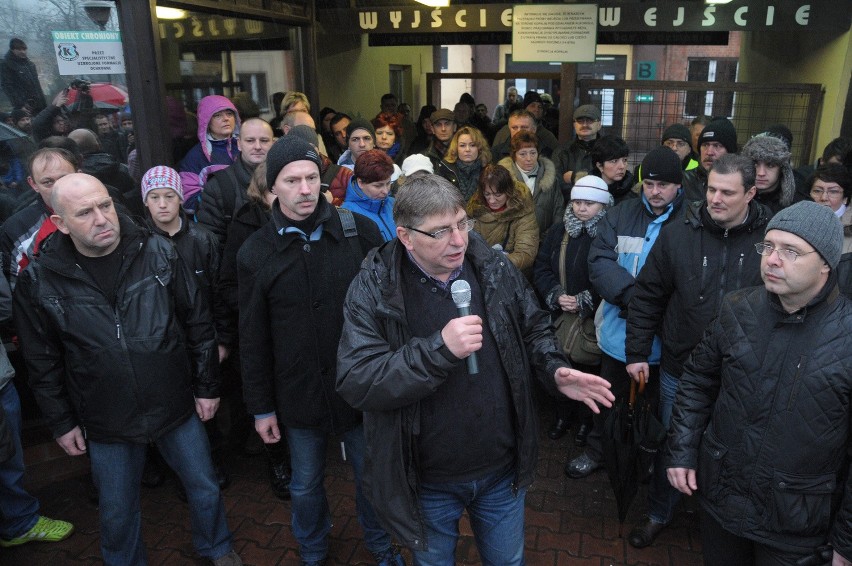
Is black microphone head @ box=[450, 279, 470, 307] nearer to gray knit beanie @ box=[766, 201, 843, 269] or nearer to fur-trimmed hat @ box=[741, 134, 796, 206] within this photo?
gray knit beanie @ box=[766, 201, 843, 269]

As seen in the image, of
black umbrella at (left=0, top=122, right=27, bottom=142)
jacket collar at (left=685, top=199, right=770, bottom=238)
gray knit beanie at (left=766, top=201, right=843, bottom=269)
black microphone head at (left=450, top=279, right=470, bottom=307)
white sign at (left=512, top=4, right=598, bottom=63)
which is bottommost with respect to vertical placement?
black microphone head at (left=450, top=279, right=470, bottom=307)

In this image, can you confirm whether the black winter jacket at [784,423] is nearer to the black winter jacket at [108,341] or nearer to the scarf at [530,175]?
the black winter jacket at [108,341]

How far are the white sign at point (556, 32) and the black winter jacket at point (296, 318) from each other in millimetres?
4754

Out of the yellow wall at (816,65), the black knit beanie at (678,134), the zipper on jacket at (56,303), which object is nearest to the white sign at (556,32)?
the black knit beanie at (678,134)

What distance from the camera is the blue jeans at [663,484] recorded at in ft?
11.7

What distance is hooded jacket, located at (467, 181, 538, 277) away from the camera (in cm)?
460

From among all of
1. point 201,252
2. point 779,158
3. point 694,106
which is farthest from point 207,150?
point 694,106

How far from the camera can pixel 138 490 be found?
3.23 metres

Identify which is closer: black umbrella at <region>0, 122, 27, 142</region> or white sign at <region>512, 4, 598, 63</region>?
black umbrella at <region>0, 122, 27, 142</region>

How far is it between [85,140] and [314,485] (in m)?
3.35

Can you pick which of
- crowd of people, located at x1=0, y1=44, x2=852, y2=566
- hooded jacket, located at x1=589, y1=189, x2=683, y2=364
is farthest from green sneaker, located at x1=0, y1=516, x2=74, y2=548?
hooded jacket, located at x1=589, y1=189, x2=683, y2=364

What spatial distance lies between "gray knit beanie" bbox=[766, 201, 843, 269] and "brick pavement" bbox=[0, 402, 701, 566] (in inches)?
80.9

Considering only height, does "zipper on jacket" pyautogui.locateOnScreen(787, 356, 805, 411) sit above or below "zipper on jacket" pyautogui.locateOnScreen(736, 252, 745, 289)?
below

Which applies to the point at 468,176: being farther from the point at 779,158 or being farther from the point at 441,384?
the point at 441,384
